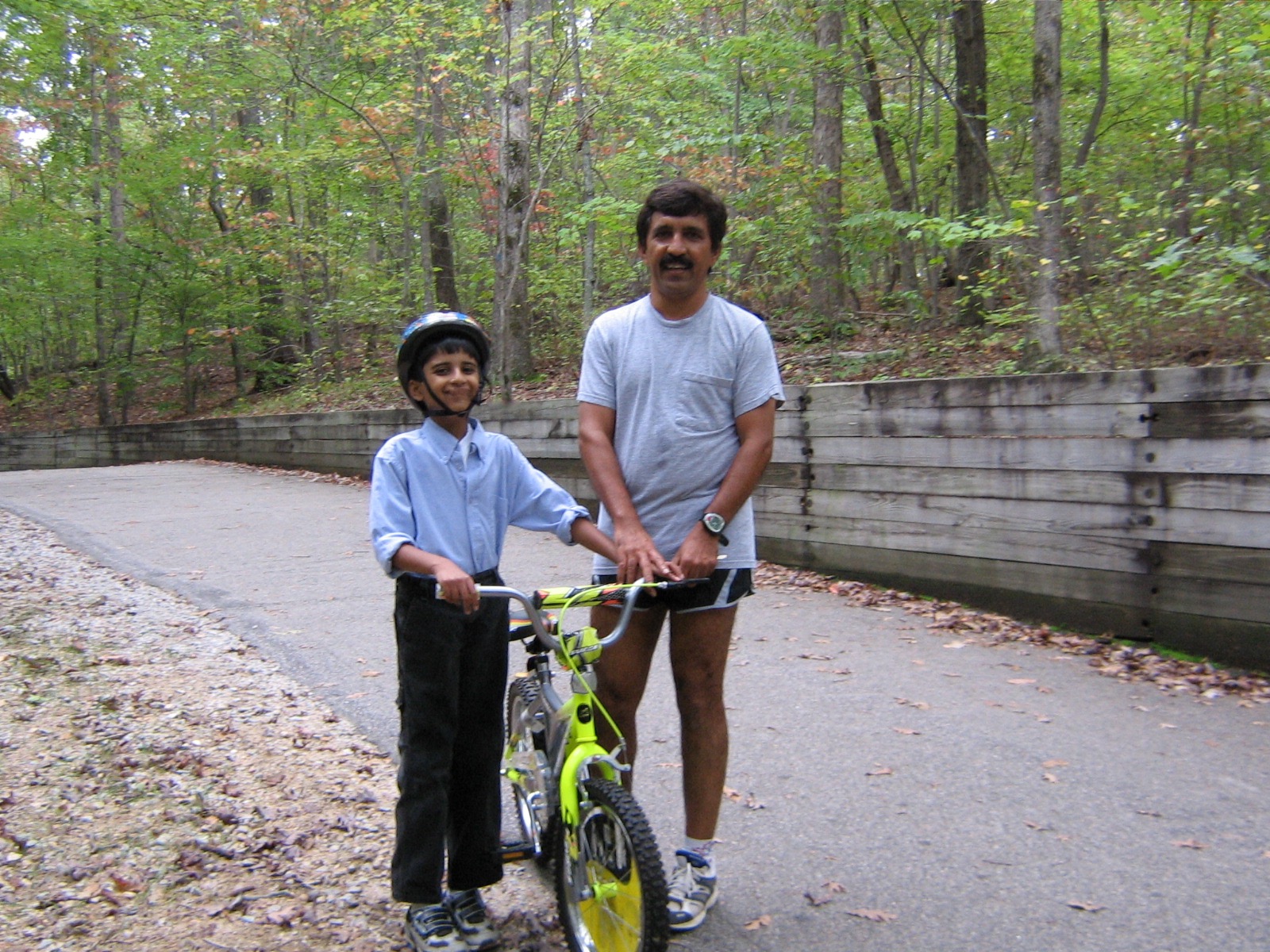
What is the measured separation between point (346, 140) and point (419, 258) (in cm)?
534

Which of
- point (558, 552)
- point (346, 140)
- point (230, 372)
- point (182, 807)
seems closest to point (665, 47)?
point (346, 140)

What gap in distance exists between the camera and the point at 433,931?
310 cm

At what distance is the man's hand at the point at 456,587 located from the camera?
110 inches

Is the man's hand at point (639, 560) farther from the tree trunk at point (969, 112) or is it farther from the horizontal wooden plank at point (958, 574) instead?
the tree trunk at point (969, 112)

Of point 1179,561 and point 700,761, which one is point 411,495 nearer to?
point 700,761

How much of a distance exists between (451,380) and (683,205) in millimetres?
795

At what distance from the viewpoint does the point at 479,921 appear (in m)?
3.20

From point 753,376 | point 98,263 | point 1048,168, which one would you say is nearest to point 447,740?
point 753,376

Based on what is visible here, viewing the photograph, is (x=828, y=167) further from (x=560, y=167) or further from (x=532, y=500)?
(x=532, y=500)

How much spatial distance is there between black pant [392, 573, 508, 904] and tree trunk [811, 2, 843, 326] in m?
9.24

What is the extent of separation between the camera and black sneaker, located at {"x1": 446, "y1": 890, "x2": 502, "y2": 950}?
3137 millimetres

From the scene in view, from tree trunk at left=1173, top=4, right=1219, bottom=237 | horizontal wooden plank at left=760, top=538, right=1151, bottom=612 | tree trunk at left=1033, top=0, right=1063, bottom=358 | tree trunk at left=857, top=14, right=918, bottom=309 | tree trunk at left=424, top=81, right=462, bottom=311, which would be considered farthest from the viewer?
tree trunk at left=424, top=81, right=462, bottom=311

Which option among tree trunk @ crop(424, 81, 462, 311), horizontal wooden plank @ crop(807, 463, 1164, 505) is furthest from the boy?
tree trunk @ crop(424, 81, 462, 311)

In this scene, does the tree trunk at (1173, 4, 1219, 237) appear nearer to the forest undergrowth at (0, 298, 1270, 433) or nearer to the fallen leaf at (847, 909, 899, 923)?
the forest undergrowth at (0, 298, 1270, 433)
